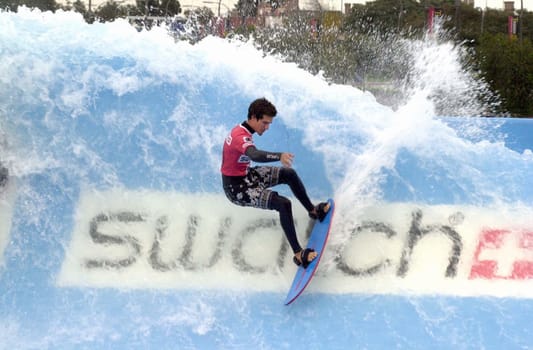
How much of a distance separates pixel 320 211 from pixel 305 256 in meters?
0.39

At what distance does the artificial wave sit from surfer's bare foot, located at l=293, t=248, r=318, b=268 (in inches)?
10.8

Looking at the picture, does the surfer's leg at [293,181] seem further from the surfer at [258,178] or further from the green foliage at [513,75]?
the green foliage at [513,75]

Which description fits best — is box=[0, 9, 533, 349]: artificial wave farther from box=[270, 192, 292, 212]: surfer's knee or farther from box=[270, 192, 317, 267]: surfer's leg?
box=[270, 192, 292, 212]: surfer's knee

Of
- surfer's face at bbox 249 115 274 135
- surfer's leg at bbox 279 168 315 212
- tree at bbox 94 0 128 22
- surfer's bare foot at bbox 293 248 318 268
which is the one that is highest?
tree at bbox 94 0 128 22

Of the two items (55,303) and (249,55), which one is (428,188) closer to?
(249,55)

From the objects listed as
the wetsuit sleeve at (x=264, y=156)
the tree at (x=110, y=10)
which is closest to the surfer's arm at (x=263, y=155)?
the wetsuit sleeve at (x=264, y=156)

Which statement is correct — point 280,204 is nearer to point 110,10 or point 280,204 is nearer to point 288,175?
point 288,175

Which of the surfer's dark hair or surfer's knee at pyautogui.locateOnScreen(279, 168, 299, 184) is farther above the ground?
the surfer's dark hair

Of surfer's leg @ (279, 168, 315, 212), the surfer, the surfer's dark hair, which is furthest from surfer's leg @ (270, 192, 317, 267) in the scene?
the surfer's dark hair

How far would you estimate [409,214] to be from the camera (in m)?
5.03

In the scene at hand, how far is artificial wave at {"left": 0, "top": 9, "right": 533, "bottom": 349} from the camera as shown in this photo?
15.1 feet

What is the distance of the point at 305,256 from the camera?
457 centimetres

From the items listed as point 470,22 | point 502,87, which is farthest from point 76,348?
point 470,22

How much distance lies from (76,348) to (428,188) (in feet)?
9.70
